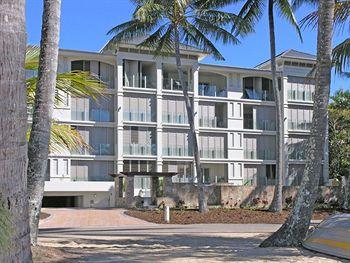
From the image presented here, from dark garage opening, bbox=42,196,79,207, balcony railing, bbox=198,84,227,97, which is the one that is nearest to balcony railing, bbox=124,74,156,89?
balcony railing, bbox=198,84,227,97

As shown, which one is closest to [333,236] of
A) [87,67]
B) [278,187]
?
[278,187]

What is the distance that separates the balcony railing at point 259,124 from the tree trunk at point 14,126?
50.8m

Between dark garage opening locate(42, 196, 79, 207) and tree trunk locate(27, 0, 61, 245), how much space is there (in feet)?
125

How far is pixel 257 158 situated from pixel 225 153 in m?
3.67

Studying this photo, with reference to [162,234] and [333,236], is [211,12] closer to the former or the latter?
[162,234]

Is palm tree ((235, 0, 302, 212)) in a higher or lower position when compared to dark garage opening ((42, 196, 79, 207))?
higher

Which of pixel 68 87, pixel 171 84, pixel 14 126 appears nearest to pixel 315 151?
pixel 68 87

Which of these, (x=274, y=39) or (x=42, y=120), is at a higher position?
(x=274, y=39)

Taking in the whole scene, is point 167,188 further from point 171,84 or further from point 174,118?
point 171,84

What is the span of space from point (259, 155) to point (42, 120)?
46.8m

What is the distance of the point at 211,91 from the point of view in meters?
53.0

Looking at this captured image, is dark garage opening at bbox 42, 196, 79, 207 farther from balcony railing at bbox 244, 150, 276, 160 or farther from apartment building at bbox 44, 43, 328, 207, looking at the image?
balcony railing at bbox 244, 150, 276, 160

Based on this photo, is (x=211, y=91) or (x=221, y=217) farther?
(x=211, y=91)

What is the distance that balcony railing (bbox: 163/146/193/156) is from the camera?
49.8 m
